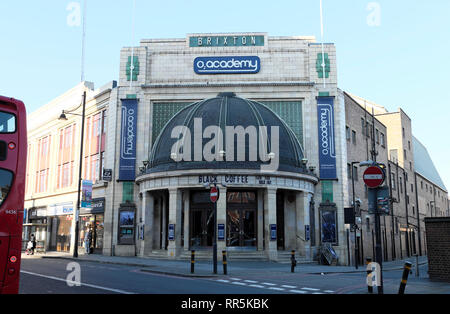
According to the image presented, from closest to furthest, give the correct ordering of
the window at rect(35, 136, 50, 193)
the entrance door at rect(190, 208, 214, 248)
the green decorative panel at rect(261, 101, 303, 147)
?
the entrance door at rect(190, 208, 214, 248)
the green decorative panel at rect(261, 101, 303, 147)
the window at rect(35, 136, 50, 193)

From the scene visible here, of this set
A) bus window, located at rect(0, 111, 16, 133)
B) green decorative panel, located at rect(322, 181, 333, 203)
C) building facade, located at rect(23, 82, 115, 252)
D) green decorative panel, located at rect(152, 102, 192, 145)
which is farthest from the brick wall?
building facade, located at rect(23, 82, 115, 252)

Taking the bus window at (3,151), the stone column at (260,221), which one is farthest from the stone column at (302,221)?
the bus window at (3,151)

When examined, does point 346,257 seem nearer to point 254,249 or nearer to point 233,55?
point 254,249

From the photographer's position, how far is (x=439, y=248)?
61.2 ft

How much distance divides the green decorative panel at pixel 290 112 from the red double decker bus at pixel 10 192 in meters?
30.3

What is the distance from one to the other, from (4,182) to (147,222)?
25561mm

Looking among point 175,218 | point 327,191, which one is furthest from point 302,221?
point 175,218

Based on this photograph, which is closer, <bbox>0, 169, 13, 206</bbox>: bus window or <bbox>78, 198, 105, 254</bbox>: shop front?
<bbox>0, 169, 13, 206</bbox>: bus window

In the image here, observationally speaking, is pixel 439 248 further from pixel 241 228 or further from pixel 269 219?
pixel 241 228

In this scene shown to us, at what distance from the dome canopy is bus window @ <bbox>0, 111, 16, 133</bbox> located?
21.6 meters

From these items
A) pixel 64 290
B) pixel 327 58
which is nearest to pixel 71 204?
pixel 327 58

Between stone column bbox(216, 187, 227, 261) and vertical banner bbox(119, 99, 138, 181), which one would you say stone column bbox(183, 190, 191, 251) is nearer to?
stone column bbox(216, 187, 227, 261)

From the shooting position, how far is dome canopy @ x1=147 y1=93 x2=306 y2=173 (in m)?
32.6
